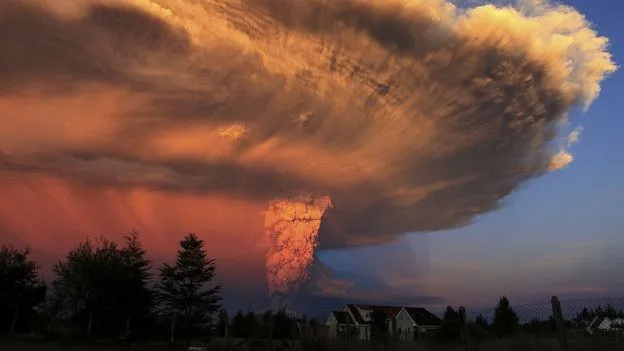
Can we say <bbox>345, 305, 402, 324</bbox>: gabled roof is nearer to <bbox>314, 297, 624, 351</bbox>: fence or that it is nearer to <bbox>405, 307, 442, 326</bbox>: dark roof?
<bbox>405, 307, 442, 326</bbox>: dark roof

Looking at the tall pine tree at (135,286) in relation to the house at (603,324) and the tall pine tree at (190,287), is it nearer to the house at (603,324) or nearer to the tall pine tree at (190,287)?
the tall pine tree at (190,287)

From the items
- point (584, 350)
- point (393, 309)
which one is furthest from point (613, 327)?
point (393, 309)

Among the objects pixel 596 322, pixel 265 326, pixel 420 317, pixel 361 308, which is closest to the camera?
→ pixel 596 322

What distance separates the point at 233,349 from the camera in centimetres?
2859

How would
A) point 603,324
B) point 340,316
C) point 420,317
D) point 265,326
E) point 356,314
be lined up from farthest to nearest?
point 356,314
point 340,316
point 420,317
point 265,326
point 603,324

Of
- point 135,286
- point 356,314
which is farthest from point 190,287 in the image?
point 356,314

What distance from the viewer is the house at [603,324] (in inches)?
612

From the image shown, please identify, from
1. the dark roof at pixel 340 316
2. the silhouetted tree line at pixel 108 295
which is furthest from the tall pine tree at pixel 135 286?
the dark roof at pixel 340 316

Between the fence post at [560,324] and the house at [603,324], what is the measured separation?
1.78 meters

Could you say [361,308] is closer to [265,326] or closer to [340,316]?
[340,316]

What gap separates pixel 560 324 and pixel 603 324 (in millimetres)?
5666

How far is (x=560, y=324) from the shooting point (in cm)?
1409

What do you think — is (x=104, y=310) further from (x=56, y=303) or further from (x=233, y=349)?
(x=233, y=349)

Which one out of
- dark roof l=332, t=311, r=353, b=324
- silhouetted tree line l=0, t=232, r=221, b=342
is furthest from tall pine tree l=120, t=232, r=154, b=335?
dark roof l=332, t=311, r=353, b=324
